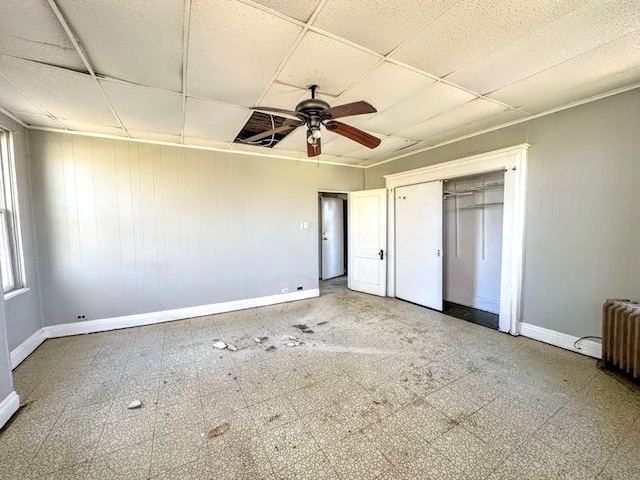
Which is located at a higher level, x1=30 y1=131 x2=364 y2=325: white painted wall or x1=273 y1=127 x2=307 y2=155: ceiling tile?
x1=273 y1=127 x2=307 y2=155: ceiling tile

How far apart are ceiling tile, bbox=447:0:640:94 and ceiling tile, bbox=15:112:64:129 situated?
4198 mm

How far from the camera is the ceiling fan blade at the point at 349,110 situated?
199cm

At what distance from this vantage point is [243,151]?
4336 millimetres

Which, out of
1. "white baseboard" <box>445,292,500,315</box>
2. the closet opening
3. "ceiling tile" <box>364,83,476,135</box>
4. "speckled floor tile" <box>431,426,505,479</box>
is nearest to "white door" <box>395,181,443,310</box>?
the closet opening

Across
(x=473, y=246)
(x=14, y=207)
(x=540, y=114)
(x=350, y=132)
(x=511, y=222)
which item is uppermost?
(x=540, y=114)

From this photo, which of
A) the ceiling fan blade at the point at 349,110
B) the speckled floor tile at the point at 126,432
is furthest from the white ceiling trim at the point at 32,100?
the speckled floor tile at the point at 126,432

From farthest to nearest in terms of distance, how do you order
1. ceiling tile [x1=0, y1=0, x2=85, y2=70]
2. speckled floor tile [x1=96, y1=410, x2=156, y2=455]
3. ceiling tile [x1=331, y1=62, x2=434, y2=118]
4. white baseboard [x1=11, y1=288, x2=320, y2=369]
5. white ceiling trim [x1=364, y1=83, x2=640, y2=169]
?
white baseboard [x1=11, y1=288, x2=320, y2=369] < white ceiling trim [x1=364, y1=83, x2=640, y2=169] < ceiling tile [x1=331, y1=62, x2=434, y2=118] < speckled floor tile [x1=96, y1=410, x2=156, y2=455] < ceiling tile [x1=0, y1=0, x2=85, y2=70]

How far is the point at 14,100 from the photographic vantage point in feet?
8.29

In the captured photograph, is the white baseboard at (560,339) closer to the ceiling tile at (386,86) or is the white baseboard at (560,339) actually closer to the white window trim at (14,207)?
the ceiling tile at (386,86)

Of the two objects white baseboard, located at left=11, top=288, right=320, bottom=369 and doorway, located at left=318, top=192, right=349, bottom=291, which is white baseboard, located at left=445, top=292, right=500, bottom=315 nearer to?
doorway, located at left=318, top=192, right=349, bottom=291

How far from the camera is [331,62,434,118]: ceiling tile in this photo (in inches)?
86.0

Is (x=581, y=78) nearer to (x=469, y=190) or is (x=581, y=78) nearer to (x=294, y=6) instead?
(x=469, y=190)

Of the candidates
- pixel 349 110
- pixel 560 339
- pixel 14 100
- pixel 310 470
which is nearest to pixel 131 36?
pixel 349 110

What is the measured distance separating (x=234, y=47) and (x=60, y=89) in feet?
5.78
